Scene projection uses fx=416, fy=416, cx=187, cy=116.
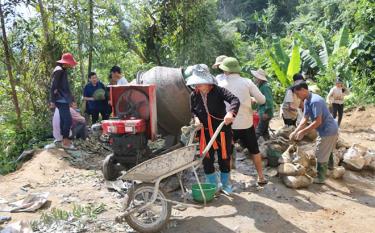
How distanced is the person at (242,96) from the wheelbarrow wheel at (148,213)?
1.60 m

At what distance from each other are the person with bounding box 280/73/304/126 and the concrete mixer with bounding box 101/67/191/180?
1.92m

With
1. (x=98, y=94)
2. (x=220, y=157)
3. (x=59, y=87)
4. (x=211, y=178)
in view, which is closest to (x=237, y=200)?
(x=211, y=178)

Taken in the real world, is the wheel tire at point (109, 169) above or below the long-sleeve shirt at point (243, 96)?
below

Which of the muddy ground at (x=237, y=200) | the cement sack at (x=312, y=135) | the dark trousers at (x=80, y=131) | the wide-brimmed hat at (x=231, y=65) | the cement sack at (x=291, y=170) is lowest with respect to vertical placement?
the muddy ground at (x=237, y=200)

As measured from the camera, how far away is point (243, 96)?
17.8 ft

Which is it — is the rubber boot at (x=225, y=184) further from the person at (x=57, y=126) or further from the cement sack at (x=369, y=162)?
the person at (x=57, y=126)

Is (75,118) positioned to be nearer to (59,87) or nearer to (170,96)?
(59,87)

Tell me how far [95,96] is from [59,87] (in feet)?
5.04

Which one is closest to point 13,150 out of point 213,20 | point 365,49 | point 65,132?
point 65,132

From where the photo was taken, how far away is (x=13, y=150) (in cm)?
881

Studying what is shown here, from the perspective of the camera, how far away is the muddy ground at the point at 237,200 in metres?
4.60

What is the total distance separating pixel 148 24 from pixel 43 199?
9791mm

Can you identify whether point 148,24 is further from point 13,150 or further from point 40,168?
point 40,168

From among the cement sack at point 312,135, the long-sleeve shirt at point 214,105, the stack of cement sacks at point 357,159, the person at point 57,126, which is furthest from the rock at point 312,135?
the person at point 57,126
